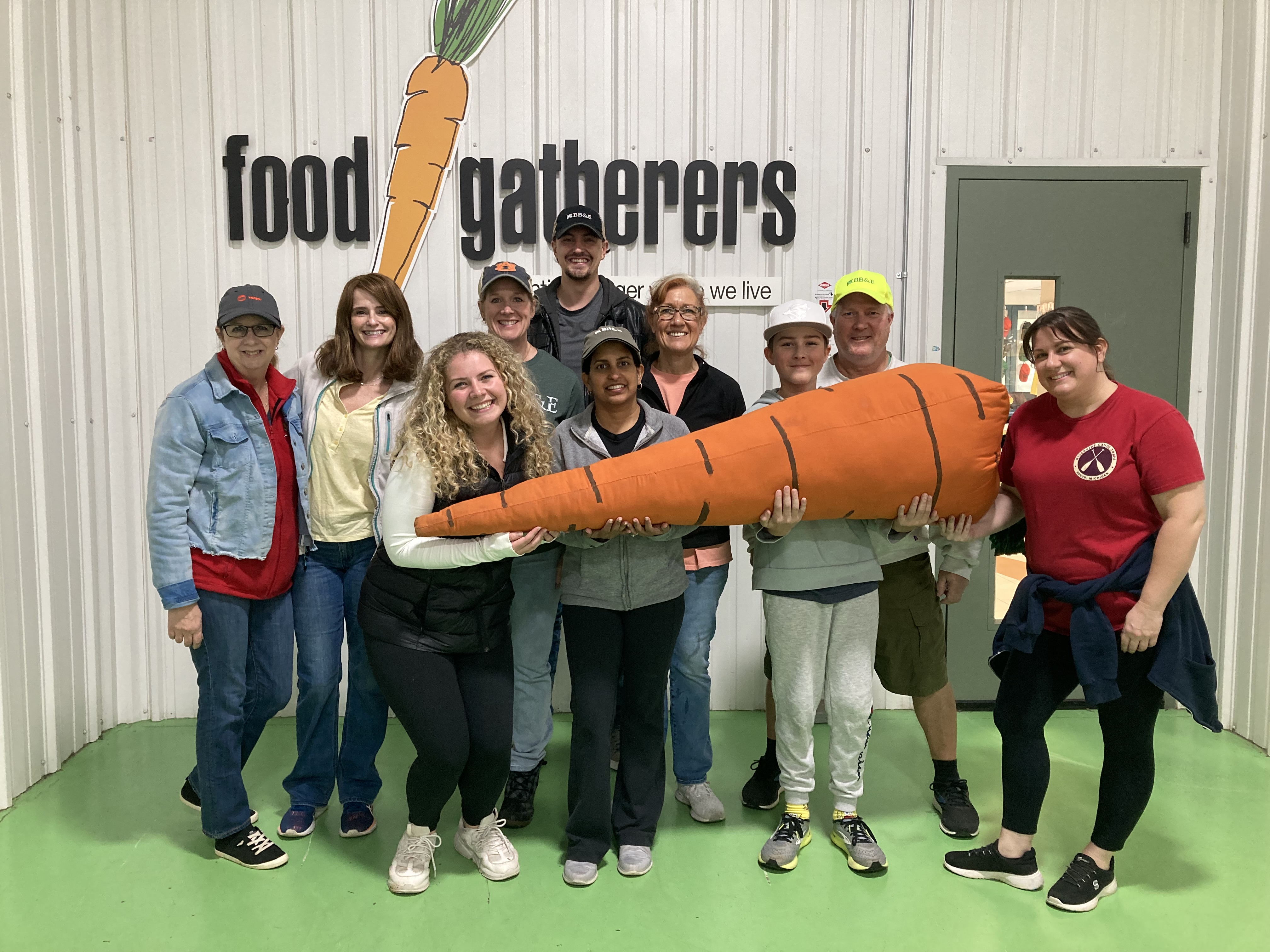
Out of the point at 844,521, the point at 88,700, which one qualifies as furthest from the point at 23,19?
the point at 844,521

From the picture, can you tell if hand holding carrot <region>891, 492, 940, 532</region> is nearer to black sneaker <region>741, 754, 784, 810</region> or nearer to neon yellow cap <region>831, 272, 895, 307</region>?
neon yellow cap <region>831, 272, 895, 307</region>

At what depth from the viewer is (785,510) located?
1993 millimetres

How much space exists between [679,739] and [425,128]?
2413 millimetres

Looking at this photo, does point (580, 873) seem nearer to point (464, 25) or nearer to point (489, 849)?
point (489, 849)

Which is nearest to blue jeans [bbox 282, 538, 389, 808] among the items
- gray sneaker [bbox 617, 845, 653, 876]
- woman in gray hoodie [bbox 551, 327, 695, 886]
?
woman in gray hoodie [bbox 551, 327, 695, 886]

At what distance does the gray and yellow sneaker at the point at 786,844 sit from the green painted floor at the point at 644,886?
0.13ft

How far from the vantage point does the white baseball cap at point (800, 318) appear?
2158 mm

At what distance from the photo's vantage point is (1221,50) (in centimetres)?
311

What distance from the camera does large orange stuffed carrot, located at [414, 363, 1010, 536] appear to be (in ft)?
6.31

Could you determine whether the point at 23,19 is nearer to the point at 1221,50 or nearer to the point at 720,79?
the point at 720,79

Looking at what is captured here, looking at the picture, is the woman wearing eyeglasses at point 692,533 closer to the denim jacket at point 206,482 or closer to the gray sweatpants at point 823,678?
the gray sweatpants at point 823,678

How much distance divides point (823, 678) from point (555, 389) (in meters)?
1.14

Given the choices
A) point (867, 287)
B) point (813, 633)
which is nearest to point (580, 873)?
point (813, 633)

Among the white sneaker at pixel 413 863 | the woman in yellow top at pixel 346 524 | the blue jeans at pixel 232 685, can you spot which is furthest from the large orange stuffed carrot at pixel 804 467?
the white sneaker at pixel 413 863
